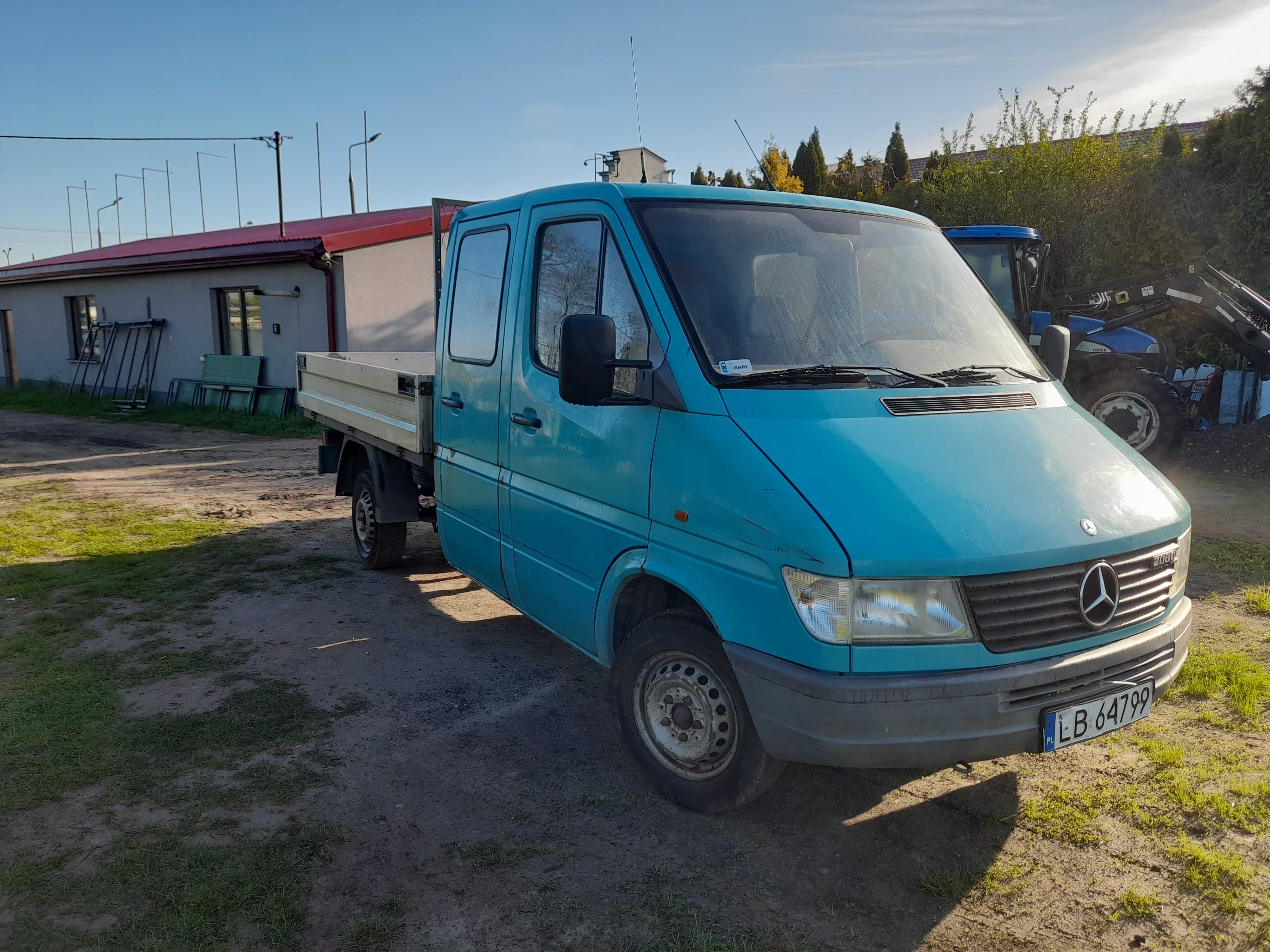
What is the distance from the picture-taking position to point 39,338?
909 inches

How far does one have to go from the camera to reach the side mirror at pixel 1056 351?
4277 mm

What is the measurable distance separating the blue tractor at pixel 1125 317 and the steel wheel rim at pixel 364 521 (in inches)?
264

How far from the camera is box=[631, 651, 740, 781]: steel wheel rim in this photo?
321 centimetres

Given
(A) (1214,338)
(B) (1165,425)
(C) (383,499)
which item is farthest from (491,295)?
(A) (1214,338)

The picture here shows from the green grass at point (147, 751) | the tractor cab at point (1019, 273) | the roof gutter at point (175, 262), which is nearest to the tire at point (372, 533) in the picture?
the green grass at point (147, 751)

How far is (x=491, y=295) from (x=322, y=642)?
2278 millimetres

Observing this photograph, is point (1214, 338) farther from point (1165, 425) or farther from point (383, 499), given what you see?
point (383, 499)

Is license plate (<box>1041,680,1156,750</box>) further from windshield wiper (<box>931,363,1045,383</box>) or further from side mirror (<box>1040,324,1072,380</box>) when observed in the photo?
side mirror (<box>1040,324,1072,380</box>)

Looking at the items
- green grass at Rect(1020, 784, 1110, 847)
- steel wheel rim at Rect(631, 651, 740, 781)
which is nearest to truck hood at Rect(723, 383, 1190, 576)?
steel wheel rim at Rect(631, 651, 740, 781)

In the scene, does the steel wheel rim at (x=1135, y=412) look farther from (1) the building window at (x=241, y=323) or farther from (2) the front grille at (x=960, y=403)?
(1) the building window at (x=241, y=323)

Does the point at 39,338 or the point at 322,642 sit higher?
the point at 39,338

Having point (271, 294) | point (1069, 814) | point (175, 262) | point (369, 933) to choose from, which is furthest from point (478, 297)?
point (175, 262)

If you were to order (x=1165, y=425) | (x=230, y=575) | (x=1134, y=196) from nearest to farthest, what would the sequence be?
(x=230, y=575) → (x=1165, y=425) → (x=1134, y=196)

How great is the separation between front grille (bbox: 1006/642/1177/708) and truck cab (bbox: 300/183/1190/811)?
0.01 meters
